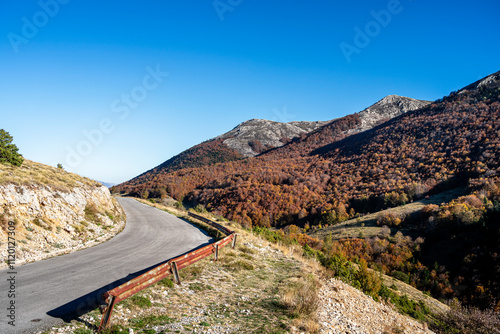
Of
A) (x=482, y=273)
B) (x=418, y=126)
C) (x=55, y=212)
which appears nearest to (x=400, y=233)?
(x=482, y=273)

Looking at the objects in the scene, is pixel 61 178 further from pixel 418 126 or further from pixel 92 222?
pixel 418 126

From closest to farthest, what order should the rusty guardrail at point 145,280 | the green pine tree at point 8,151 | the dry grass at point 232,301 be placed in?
the rusty guardrail at point 145,280
the dry grass at point 232,301
the green pine tree at point 8,151

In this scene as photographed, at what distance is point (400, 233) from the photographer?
67.7m

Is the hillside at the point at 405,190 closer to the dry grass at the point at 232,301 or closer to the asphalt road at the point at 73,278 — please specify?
the dry grass at the point at 232,301

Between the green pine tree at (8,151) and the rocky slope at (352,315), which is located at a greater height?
the green pine tree at (8,151)

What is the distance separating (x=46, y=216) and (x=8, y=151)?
709cm

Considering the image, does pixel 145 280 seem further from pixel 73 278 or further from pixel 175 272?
pixel 73 278

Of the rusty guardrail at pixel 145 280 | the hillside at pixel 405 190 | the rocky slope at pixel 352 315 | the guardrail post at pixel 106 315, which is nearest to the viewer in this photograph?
the guardrail post at pixel 106 315

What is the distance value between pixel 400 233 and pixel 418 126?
103150mm

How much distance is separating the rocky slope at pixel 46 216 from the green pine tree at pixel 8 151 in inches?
60.2

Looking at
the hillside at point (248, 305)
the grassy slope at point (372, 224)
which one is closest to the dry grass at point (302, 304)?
the hillside at point (248, 305)

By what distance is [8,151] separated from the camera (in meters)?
17.3

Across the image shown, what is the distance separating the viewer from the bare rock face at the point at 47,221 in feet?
38.2

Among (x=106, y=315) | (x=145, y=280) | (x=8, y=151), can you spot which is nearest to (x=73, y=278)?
(x=145, y=280)
